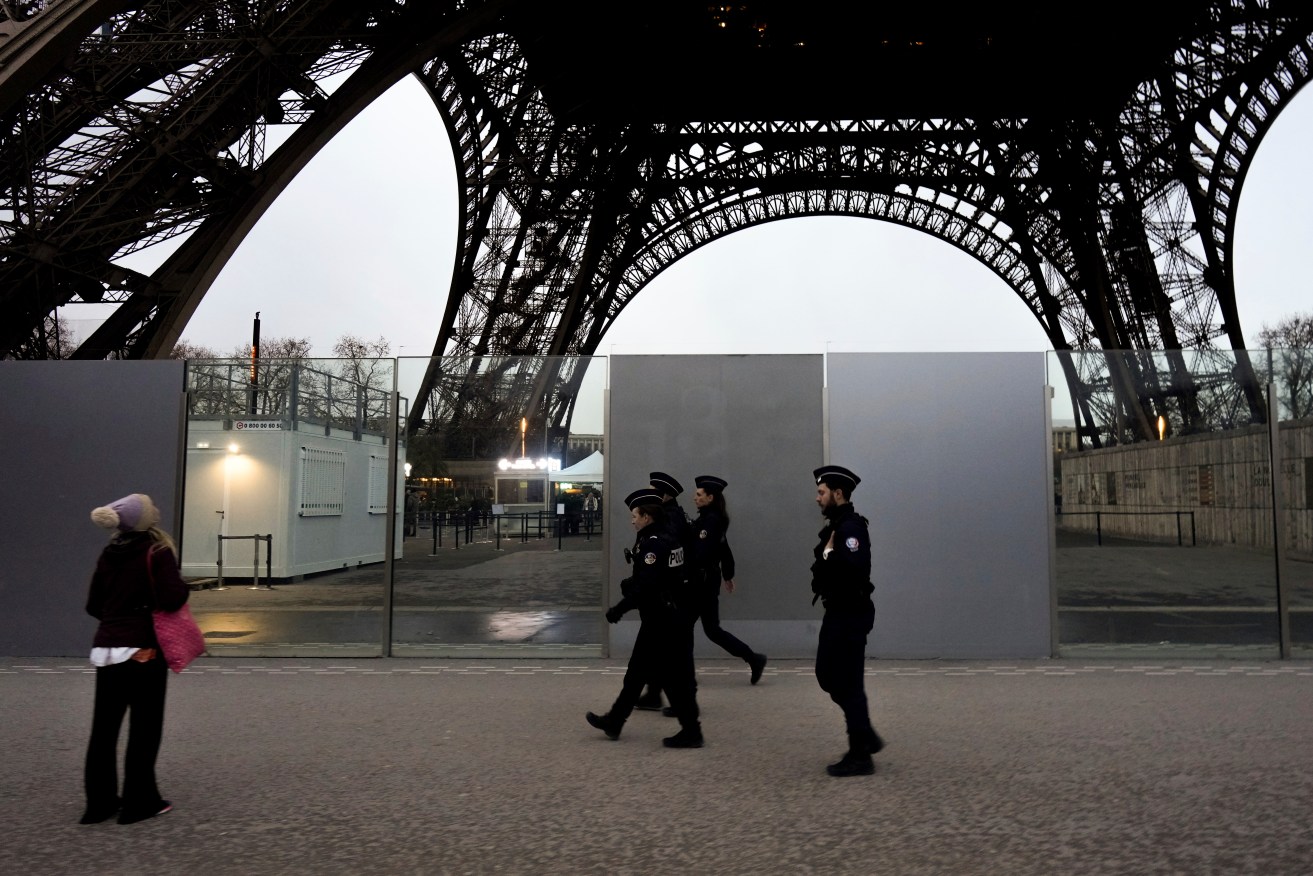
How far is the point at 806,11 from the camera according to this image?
3550 centimetres

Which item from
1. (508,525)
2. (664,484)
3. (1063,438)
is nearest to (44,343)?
(508,525)

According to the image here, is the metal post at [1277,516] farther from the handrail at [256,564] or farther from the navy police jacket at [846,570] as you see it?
the handrail at [256,564]

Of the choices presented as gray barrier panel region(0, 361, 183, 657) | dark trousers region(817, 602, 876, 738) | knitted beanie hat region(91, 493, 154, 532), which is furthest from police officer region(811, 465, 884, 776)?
gray barrier panel region(0, 361, 183, 657)

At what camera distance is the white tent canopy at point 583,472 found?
36.9ft

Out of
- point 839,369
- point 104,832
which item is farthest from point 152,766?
point 839,369

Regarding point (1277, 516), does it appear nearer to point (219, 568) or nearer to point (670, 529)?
point (670, 529)

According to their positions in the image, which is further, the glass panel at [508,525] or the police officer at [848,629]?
the glass panel at [508,525]

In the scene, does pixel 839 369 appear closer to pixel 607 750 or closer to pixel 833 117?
pixel 607 750

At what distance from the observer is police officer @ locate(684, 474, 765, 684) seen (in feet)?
28.5

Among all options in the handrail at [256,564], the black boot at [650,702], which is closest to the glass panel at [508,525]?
the handrail at [256,564]

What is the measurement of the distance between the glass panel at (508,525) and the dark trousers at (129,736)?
575 cm

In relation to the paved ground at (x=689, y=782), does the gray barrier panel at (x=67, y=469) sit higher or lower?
higher

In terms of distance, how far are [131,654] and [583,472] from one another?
6167 mm

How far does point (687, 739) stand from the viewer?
693 centimetres
